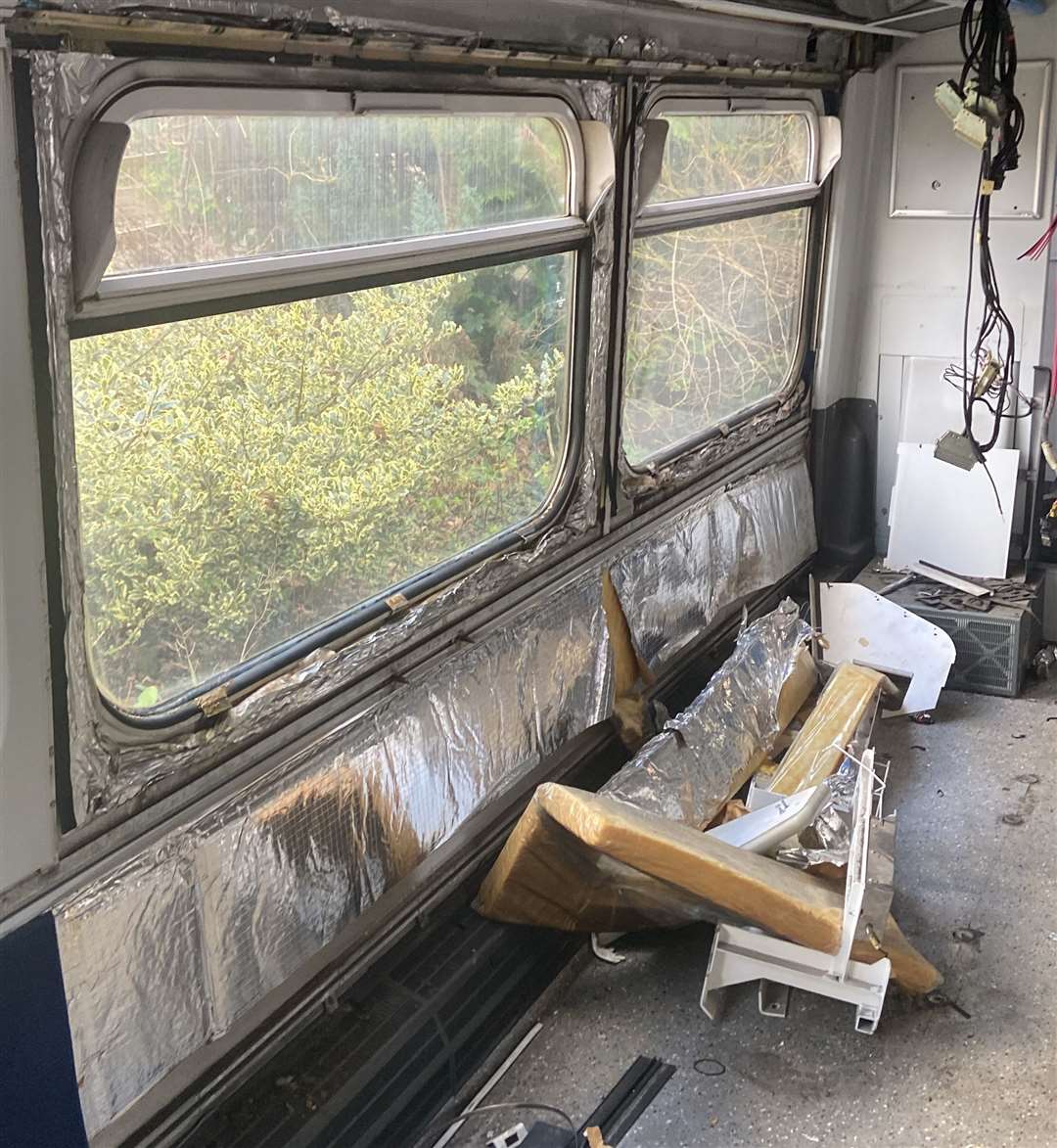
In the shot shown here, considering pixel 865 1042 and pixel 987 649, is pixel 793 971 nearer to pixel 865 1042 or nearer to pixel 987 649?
pixel 865 1042

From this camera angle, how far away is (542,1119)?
290 centimetres

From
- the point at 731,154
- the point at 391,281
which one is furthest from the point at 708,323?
the point at 391,281

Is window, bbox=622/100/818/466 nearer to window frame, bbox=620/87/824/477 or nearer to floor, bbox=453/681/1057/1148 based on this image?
window frame, bbox=620/87/824/477

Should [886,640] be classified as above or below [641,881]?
below

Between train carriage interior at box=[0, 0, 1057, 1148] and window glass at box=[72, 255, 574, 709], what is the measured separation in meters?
0.01

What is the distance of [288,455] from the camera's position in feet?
8.71

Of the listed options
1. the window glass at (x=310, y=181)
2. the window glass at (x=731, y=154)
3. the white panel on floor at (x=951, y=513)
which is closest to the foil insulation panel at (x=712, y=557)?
the white panel on floor at (x=951, y=513)

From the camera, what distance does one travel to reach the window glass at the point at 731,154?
4.29m

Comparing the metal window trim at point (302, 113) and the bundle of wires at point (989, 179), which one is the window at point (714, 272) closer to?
the bundle of wires at point (989, 179)

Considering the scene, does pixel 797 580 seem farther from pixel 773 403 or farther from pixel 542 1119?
pixel 542 1119

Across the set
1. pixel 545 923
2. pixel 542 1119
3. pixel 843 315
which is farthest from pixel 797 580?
pixel 542 1119

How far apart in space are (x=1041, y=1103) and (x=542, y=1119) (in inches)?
45.9

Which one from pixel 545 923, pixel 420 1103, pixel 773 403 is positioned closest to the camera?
pixel 420 1103

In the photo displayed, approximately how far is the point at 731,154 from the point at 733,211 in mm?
235
